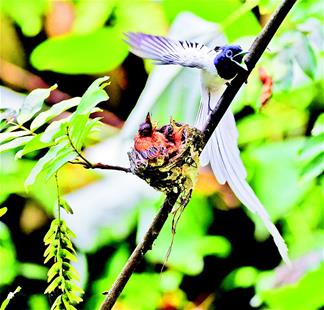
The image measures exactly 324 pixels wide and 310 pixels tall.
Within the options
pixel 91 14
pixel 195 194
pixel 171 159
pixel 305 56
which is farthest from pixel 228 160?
pixel 91 14

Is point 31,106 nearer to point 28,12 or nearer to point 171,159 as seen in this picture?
point 171,159

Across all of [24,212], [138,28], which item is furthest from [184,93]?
[24,212]

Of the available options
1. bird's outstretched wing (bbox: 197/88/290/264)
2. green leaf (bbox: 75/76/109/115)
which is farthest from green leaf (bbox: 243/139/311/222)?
green leaf (bbox: 75/76/109/115)

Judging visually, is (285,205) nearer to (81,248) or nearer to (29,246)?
(81,248)

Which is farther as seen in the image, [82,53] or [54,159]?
[82,53]

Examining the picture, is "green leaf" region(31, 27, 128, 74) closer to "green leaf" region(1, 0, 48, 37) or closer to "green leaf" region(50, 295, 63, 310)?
"green leaf" region(1, 0, 48, 37)

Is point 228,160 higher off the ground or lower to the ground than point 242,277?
lower

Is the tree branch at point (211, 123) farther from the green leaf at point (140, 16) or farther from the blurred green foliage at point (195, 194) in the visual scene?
the green leaf at point (140, 16)
